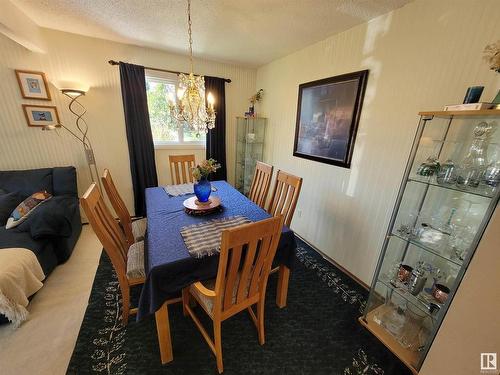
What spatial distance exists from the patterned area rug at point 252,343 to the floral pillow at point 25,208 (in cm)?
103

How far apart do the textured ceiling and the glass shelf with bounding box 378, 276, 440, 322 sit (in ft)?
7.14

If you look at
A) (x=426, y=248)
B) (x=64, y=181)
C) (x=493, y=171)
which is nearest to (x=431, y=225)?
(x=426, y=248)

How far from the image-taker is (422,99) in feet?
4.96

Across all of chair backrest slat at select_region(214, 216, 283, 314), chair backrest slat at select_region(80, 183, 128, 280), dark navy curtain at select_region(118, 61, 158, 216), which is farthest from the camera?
dark navy curtain at select_region(118, 61, 158, 216)

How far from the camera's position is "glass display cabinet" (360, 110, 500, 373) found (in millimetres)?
1198

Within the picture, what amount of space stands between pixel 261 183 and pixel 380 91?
1433 millimetres

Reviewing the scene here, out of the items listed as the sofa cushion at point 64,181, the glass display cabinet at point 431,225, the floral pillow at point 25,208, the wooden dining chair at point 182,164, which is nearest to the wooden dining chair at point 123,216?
the wooden dining chair at point 182,164

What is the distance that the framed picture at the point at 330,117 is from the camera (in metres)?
1.98

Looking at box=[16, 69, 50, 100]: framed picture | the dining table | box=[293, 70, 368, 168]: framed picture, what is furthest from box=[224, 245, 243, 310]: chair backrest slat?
box=[16, 69, 50, 100]: framed picture

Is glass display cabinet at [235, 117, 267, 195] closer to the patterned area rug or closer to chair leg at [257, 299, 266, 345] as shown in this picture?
the patterned area rug

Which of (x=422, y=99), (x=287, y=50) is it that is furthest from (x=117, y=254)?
(x=287, y=50)

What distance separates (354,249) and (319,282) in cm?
51

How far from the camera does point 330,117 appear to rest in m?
2.22

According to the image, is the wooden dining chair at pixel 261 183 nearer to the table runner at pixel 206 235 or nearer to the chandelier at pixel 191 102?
the table runner at pixel 206 235
